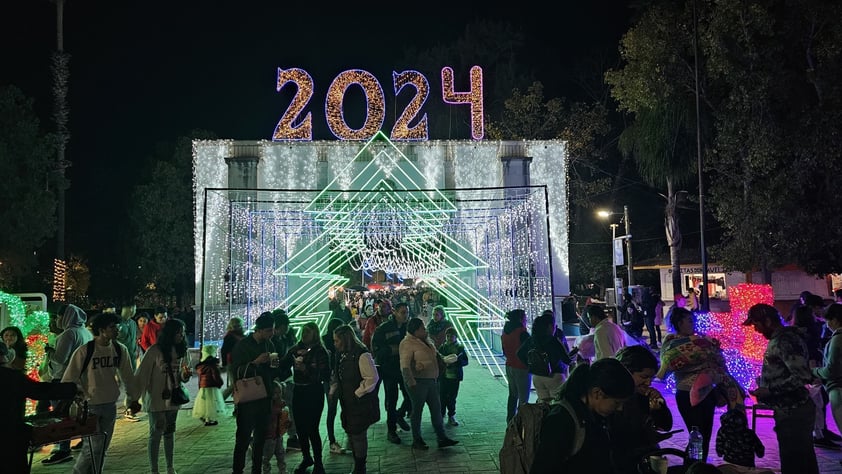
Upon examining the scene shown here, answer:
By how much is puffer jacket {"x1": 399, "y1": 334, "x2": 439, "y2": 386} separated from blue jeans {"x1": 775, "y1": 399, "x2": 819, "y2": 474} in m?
3.14

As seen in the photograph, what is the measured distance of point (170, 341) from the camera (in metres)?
5.29

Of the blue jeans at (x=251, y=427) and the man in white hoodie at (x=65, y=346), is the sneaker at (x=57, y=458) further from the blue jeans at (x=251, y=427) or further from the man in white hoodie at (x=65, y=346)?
the blue jeans at (x=251, y=427)

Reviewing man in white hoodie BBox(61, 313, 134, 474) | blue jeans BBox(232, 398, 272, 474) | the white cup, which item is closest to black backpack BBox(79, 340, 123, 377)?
man in white hoodie BBox(61, 313, 134, 474)

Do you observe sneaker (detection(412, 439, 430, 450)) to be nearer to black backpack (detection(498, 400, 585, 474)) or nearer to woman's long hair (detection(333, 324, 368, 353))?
woman's long hair (detection(333, 324, 368, 353))

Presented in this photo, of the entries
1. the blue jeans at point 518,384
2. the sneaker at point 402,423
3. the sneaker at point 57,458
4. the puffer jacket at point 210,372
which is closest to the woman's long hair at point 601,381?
the blue jeans at point 518,384

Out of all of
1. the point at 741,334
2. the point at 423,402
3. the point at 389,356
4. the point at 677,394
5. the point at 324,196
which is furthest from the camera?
the point at 324,196

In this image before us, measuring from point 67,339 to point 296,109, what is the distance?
36.9 ft

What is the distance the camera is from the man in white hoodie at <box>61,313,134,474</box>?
200 inches

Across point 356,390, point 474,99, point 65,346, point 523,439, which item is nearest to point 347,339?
point 356,390

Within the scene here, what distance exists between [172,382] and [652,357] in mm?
4087

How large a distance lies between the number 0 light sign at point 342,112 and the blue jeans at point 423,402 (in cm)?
1129

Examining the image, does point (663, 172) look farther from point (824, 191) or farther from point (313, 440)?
point (313, 440)

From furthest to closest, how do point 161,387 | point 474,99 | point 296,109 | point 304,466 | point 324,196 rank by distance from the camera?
point 474,99 → point 296,109 → point 324,196 → point 304,466 → point 161,387

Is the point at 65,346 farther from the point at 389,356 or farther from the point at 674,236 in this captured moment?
the point at 674,236
